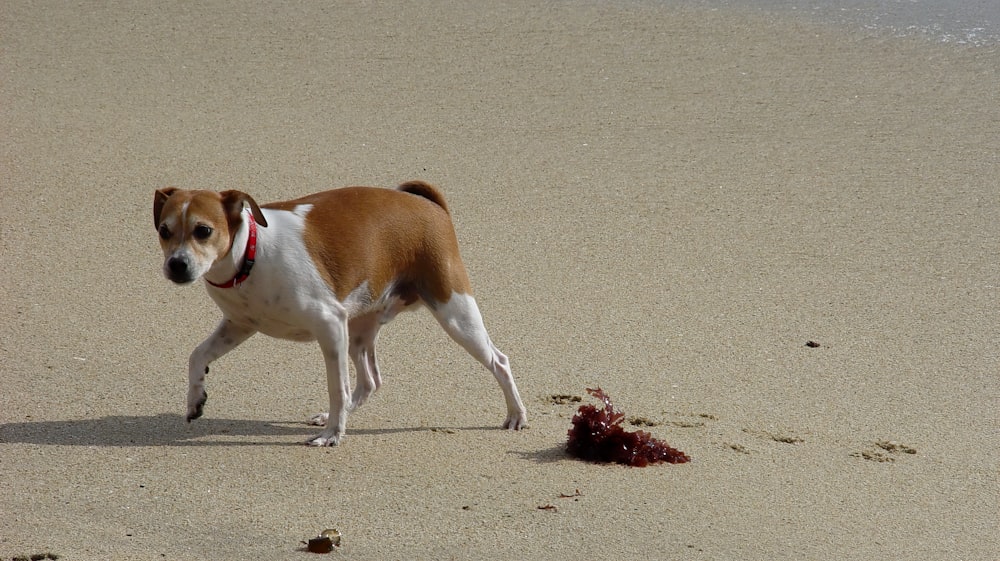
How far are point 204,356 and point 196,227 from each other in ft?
2.42

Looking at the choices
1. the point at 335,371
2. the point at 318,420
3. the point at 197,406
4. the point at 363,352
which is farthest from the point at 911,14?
the point at 197,406

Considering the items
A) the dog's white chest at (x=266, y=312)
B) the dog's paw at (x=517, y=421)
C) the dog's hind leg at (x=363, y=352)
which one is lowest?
the dog's paw at (x=517, y=421)

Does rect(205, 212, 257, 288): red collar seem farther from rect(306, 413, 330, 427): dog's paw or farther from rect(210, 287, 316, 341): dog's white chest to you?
rect(306, 413, 330, 427): dog's paw

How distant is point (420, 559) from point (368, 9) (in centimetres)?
847

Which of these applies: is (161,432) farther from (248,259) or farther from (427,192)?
(427,192)

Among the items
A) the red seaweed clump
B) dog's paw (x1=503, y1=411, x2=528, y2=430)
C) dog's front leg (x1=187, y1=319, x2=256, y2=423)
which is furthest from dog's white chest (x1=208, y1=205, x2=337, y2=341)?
the red seaweed clump

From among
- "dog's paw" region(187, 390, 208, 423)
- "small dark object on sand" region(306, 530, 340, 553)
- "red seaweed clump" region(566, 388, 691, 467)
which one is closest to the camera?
"small dark object on sand" region(306, 530, 340, 553)

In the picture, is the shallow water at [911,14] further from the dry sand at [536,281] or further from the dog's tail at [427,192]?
the dog's tail at [427,192]

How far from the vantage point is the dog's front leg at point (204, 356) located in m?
5.49

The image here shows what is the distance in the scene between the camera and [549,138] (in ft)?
31.4

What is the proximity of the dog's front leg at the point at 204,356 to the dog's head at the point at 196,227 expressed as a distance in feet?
1.61

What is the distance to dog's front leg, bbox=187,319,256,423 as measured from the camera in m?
5.49

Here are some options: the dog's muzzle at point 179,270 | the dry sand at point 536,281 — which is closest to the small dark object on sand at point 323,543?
the dry sand at point 536,281

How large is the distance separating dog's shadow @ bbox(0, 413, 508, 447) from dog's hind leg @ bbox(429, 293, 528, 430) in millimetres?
394
